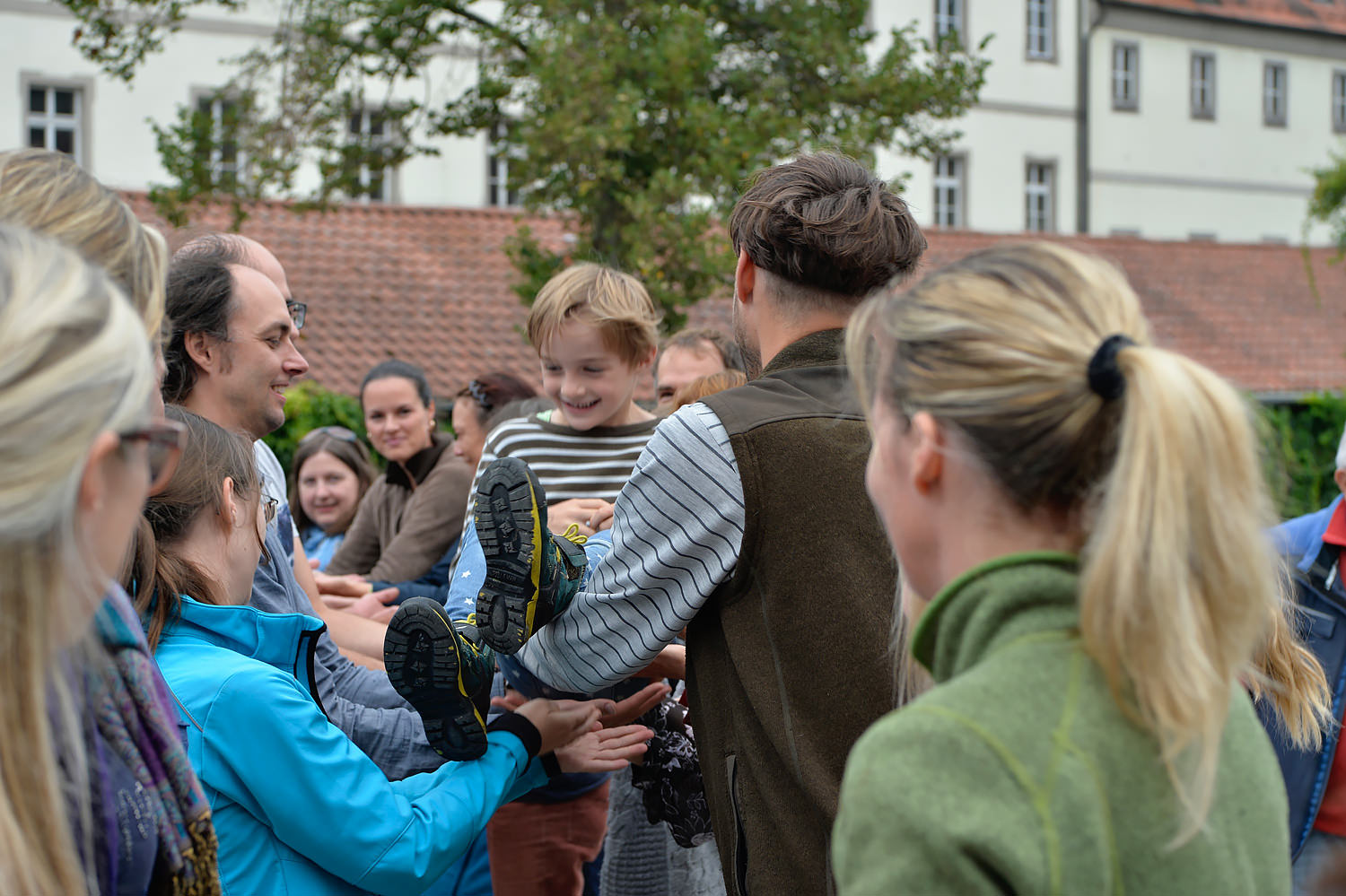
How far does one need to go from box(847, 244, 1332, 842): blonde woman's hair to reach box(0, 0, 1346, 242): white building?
23027mm

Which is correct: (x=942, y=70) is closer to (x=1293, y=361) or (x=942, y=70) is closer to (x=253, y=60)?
(x=253, y=60)

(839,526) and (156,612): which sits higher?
(839,526)

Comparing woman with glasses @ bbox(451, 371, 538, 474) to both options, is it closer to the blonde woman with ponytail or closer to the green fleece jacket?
the blonde woman with ponytail

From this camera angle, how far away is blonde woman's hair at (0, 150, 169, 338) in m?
1.53

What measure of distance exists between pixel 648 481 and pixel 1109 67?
31.4 meters

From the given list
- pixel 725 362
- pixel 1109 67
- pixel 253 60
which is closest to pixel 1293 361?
pixel 1109 67

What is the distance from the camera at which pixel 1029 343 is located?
130 centimetres

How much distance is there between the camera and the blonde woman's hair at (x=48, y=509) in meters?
1.16

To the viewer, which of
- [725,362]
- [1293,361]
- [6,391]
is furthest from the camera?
[1293,361]

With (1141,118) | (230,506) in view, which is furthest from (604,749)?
(1141,118)

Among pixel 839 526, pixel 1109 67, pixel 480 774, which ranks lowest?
pixel 480 774

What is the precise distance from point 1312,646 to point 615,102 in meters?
7.19

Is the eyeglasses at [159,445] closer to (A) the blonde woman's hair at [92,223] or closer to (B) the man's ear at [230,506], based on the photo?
(A) the blonde woman's hair at [92,223]

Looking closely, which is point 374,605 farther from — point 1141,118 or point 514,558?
point 1141,118
